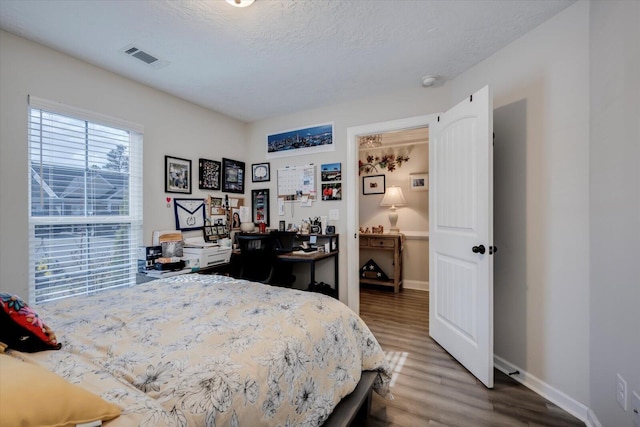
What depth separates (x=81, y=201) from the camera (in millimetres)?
2320

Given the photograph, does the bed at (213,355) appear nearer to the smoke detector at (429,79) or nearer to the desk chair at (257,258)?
the desk chair at (257,258)

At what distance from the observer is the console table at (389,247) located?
416cm

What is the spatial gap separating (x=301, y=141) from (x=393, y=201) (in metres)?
1.79

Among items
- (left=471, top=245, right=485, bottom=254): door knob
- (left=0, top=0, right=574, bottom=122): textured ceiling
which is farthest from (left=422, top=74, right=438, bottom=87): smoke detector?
(left=471, top=245, right=485, bottom=254): door knob

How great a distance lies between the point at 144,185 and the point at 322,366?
2490 millimetres

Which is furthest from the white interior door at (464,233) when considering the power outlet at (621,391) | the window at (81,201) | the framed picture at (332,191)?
the window at (81,201)

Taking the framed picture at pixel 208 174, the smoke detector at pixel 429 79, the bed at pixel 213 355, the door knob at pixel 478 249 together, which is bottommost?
the bed at pixel 213 355

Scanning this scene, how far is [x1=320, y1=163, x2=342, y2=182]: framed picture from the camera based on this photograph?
3.29 meters

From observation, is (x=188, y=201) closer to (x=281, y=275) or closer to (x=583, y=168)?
(x=281, y=275)

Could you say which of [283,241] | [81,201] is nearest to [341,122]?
[283,241]

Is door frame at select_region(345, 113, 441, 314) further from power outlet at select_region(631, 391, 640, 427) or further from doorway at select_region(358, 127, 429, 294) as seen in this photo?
power outlet at select_region(631, 391, 640, 427)

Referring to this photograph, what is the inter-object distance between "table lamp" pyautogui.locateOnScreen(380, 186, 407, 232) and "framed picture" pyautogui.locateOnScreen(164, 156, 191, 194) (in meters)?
2.87

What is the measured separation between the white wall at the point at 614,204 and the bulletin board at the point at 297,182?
251 centimetres

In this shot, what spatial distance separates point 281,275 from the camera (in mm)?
3348
